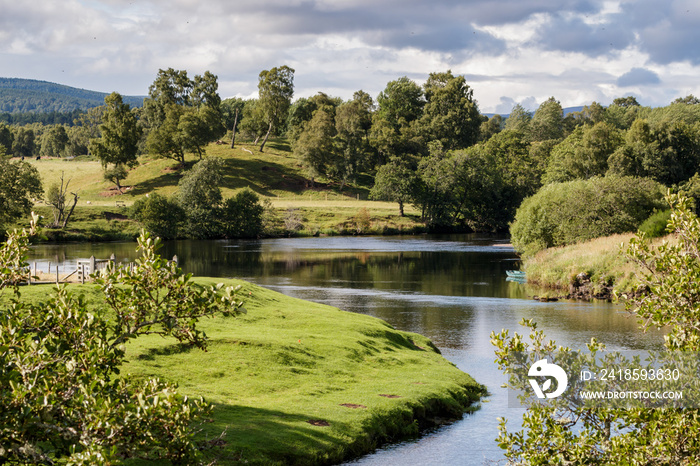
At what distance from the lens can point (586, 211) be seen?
71438 millimetres

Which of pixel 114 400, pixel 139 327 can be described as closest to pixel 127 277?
pixel 139 327

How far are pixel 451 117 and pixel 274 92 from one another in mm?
46948

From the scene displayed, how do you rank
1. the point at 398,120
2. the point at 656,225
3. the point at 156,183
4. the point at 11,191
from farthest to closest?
the point at 398,120 < the point at 156,183 < the point at 11,191 < the point at 656,225

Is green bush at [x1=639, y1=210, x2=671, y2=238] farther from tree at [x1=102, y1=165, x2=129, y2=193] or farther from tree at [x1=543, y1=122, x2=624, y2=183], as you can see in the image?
tree at [x1=102, y1=165, x2=129, y2=193]

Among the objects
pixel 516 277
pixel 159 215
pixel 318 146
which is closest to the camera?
pixel 516 277

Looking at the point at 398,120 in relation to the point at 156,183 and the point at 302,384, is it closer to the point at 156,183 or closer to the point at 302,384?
the point at 156,183

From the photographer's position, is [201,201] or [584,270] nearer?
[584,270]

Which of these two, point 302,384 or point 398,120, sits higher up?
point 398,120

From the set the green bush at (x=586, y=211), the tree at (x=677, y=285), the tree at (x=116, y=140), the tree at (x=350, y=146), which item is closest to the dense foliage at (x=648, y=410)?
the tree at (x=677, y=285)

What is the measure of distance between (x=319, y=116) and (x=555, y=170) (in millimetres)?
58316

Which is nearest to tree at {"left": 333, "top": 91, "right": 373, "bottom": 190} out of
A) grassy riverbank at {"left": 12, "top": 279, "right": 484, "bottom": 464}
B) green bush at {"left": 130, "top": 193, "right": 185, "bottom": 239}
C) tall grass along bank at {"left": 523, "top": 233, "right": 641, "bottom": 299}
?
green bush at {"left": 130, "top": 193, "right": 185, "bottom": 239}

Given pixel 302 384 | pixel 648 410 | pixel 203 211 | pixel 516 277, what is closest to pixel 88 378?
pixel 648 410

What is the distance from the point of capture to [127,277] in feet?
34.4

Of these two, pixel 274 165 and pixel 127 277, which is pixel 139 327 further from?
pixel 274 165
